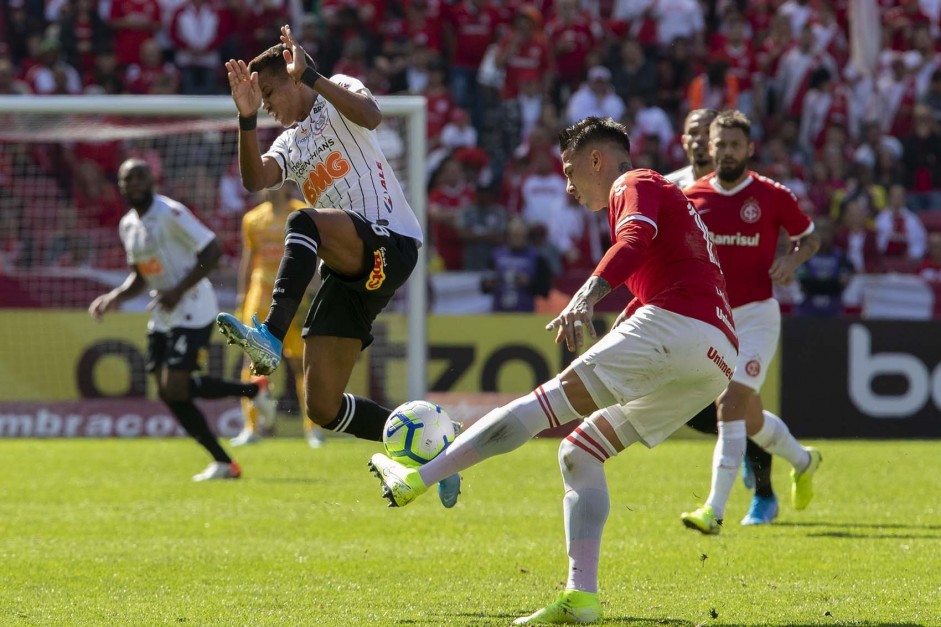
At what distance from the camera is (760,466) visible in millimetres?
9414

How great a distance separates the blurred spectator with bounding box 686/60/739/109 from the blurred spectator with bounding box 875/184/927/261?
263 cm

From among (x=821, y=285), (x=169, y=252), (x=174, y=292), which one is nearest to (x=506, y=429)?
(x=174, y=292)

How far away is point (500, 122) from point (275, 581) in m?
13.8

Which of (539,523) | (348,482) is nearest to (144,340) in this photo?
(348,482)

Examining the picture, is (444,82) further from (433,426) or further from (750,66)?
(433,426)

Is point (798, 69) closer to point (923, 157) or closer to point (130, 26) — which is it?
point (923, 157)

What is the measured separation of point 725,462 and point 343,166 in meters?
3.09

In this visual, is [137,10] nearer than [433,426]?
No

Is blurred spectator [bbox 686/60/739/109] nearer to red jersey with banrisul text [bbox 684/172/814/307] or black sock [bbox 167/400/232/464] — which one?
black sock [bbox 167/400/232/464]

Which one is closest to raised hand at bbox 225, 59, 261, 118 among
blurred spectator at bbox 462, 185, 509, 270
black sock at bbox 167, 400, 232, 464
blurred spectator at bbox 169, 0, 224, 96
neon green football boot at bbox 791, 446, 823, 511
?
neon green football boot at bbox 791, 446, 823, 511

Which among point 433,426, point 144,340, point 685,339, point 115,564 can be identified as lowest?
point 144,340

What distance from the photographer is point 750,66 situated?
21391mm

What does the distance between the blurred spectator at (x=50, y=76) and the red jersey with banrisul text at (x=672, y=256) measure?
14.9 meters

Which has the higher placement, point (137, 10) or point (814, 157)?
point (137, 10)
